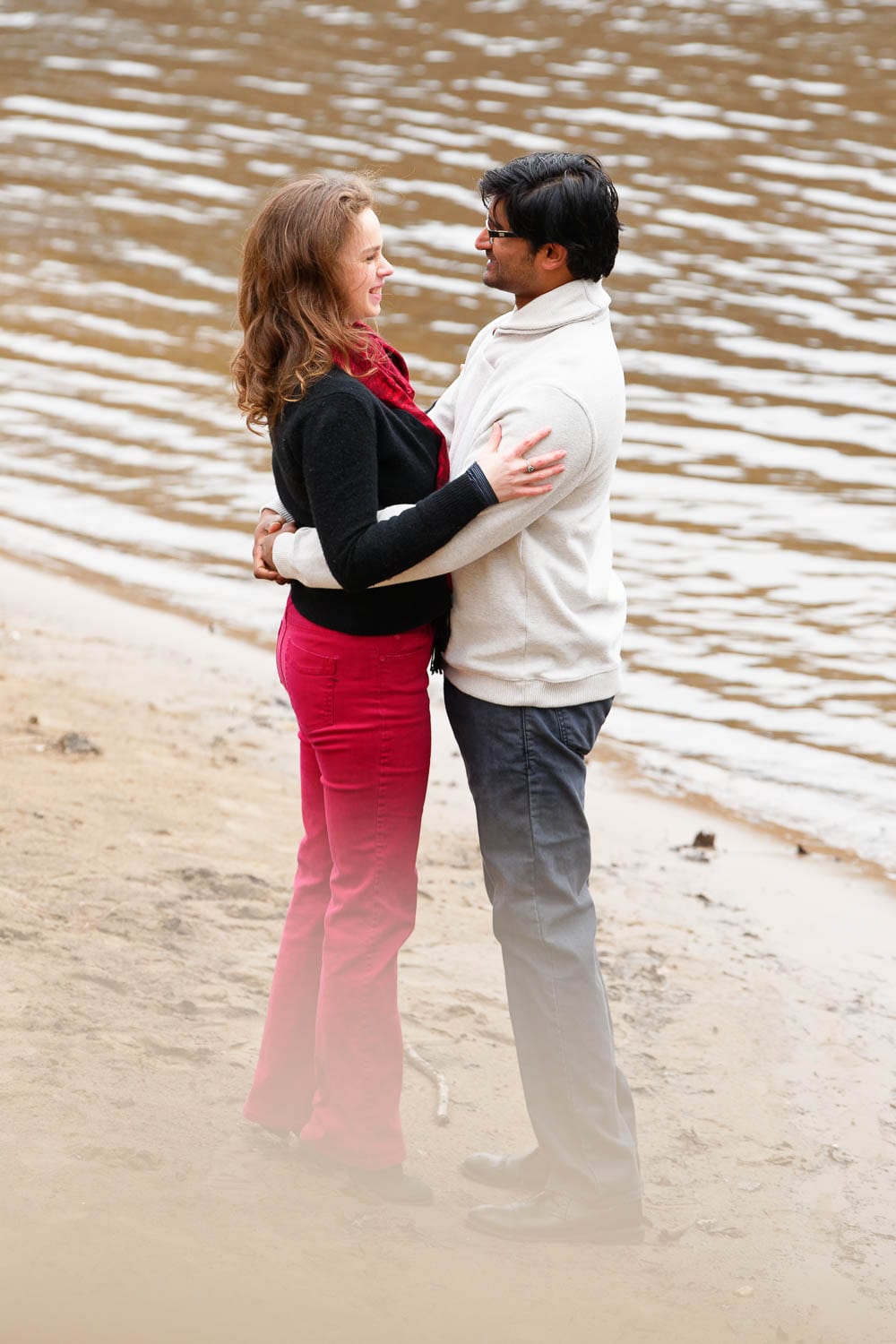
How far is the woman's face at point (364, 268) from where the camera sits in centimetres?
272

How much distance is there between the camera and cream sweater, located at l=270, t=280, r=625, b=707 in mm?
2660

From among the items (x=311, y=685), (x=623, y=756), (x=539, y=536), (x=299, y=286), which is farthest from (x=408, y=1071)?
(x=623, y=756)

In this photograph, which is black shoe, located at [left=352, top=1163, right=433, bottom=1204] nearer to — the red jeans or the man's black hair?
the red jeans

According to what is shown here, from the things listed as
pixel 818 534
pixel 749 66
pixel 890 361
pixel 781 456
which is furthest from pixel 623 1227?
pixel 749 66

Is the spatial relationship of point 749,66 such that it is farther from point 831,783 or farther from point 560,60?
point 831,783

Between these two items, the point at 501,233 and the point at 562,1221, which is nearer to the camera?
the point at 501,233

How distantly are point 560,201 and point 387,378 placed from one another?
40 cm

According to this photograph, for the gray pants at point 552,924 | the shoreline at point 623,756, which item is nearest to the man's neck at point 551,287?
the gray pants at point 552,924

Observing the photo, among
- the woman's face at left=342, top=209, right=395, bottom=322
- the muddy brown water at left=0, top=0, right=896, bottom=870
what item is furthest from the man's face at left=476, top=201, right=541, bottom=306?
the muddy brown water at left=0, top=0, right=896, bottom=870

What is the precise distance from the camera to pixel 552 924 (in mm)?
2895

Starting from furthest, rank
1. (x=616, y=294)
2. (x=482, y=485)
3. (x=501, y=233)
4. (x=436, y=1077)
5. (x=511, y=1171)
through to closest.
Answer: (x=616, y=294)
(x=436, y=1077)
(x=511, y=1171)
(x=501, y=233)
(x=482, y=485)

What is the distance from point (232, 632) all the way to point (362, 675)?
372 centimetres

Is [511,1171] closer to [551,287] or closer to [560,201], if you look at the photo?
[551,287]

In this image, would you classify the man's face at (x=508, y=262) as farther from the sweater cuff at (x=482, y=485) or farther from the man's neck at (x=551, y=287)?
the sweater cuff at (x=482, y=485)
